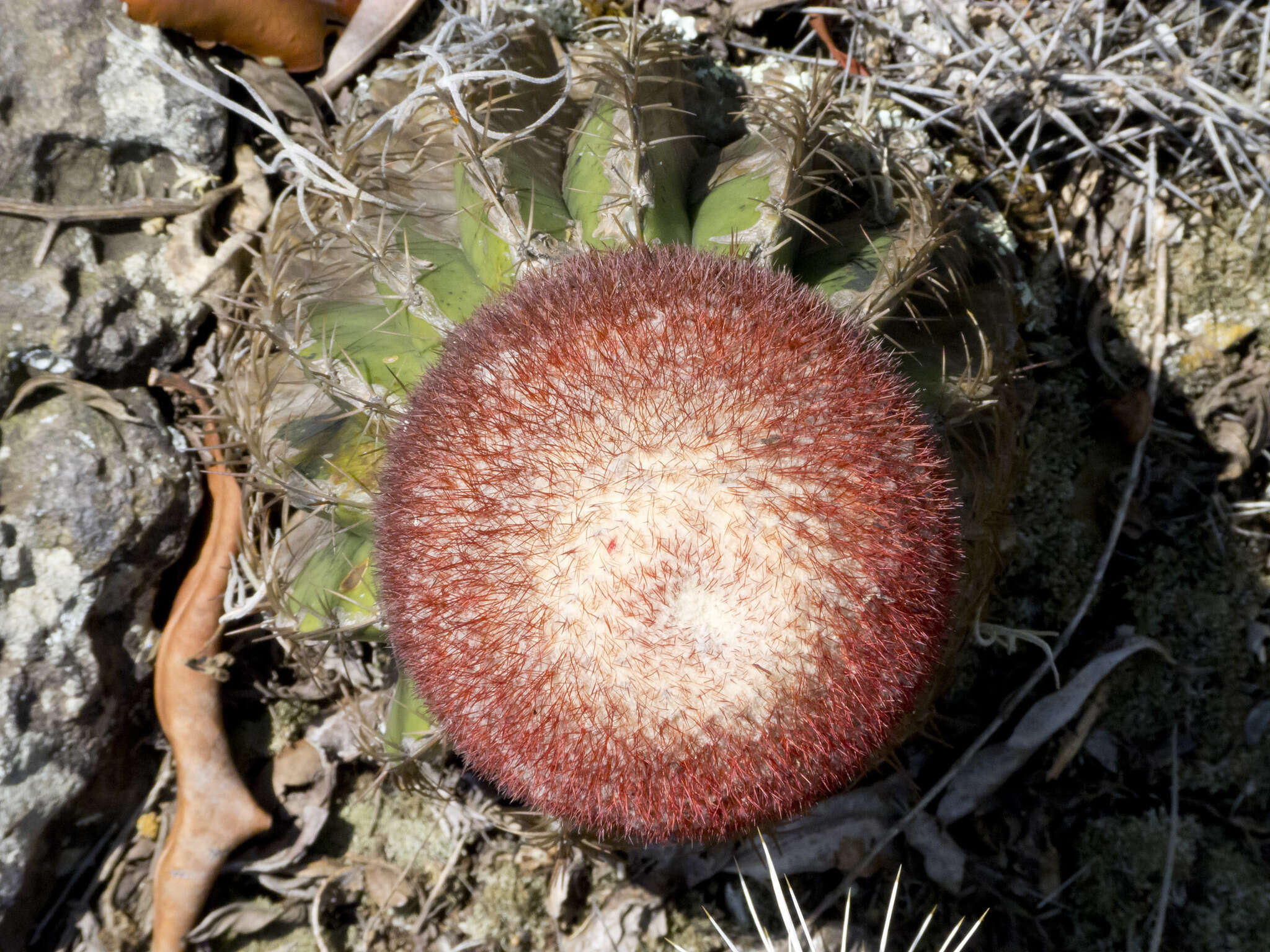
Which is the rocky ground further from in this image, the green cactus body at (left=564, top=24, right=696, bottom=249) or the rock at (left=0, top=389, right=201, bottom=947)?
the green cactus body at (left=564, top=24, right=696, bottom=249)

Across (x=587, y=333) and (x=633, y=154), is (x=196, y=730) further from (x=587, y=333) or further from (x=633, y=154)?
(x=633, y=154)

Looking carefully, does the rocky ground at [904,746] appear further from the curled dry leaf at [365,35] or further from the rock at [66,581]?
the curled dry leaf at [365,35]

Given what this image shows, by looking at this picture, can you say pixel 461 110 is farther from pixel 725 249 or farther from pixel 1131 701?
pixel 1131 701

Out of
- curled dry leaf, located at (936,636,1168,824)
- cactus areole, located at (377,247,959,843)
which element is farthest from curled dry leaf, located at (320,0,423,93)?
curled dry leaf, located at (936,636,1168,824)

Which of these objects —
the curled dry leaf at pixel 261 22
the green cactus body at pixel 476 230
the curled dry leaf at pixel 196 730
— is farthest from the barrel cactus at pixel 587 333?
the curled dry leaf at pixel 261 22

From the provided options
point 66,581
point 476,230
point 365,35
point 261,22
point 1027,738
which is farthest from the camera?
point 1027,738

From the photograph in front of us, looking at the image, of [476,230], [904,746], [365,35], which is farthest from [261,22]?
[904,746]

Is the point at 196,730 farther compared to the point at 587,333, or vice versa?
the point at 196,730

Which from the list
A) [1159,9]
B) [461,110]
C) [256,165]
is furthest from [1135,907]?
[256,165]
